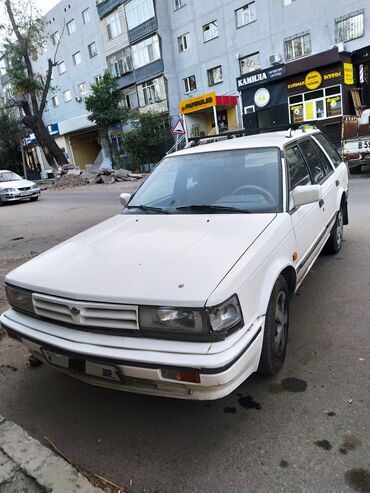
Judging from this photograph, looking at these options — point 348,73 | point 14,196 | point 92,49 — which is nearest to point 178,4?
point 92,49

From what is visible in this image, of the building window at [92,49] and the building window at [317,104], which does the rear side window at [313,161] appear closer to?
the building window at [317,104]

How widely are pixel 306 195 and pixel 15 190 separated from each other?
16.5m

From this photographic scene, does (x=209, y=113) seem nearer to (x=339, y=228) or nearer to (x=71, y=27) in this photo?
→ (x=71, y=27)

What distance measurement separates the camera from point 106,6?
3123cm

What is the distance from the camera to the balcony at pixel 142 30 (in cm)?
2788

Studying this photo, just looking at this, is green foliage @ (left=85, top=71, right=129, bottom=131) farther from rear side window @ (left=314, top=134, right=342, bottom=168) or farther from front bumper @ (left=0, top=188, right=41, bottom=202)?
rear side window @ (left=314, top=134, right=342, bottom=168)

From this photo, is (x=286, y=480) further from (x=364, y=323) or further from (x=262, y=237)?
(x=364, y=323)

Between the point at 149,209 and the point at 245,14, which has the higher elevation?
the point at 245,14

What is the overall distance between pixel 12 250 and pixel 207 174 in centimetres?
578

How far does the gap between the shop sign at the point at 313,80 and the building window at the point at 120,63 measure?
15365 millimetres

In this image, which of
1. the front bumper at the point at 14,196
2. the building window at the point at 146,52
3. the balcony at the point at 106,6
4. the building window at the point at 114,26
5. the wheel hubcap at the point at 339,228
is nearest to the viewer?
the wheel hubcap at the point at 339,228

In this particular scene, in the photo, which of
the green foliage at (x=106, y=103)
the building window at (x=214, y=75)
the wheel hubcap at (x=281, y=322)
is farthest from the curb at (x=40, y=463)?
the green foliage at (x=106, y=103)

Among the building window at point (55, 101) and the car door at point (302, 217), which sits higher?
the building window at point (55, 101)

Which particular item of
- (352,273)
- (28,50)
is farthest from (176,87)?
(352,273)
